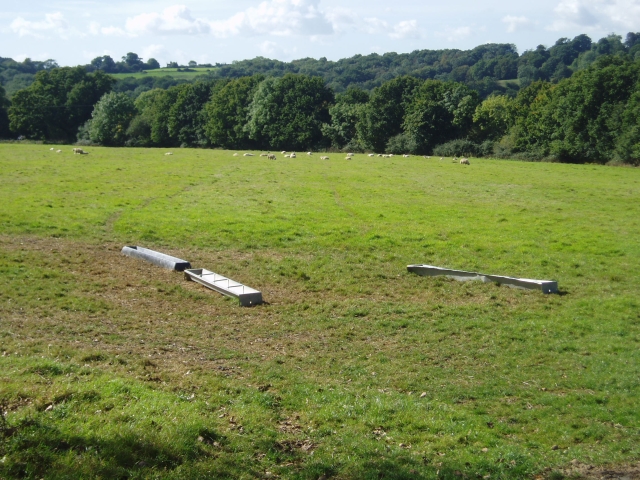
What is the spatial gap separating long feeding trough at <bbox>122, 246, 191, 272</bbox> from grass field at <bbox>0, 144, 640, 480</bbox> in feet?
1.39

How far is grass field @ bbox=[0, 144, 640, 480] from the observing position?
8.02 metres

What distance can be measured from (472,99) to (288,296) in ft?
233

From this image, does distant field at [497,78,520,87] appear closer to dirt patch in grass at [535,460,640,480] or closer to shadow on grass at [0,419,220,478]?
dirt patch in grass at [535,460,640,480]

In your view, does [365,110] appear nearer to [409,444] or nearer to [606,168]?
[606,168]

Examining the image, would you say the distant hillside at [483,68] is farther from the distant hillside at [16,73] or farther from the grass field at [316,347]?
the grass field at [316,347]


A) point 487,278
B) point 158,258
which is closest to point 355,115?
point 158,258

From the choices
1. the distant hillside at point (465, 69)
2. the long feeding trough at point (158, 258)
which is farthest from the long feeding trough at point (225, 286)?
the distant hillside at point (465, 69)

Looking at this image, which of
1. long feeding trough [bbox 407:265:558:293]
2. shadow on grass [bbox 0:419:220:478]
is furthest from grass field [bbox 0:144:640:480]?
long feeding trough [bbox 407:265:558:293]

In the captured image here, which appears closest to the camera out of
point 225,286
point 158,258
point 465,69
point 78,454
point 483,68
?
point 78,454

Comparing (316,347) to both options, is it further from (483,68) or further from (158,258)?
(483,68)

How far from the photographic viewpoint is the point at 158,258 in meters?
19.5

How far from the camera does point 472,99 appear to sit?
81.8m

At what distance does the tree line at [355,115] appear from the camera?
217 ft

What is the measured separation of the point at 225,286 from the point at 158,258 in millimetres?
3690
